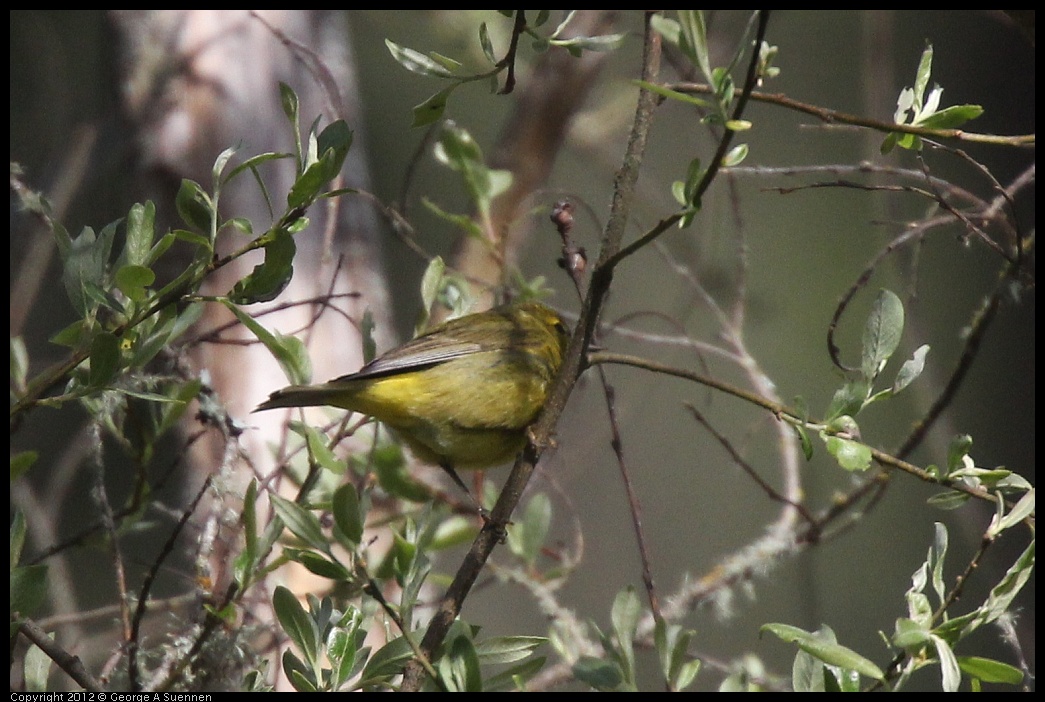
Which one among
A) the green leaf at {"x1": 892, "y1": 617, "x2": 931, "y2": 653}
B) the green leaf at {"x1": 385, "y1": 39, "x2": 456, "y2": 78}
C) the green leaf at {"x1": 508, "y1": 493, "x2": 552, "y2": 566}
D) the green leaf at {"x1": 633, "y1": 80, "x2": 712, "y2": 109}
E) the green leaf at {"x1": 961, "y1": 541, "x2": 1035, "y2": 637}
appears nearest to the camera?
the green leaf at {"x1": 633, "y1": 80, "x2": 712, "y2": 109}

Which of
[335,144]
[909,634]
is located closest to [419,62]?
[335,144]

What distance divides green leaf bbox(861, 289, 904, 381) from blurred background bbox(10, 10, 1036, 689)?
6.09 ft

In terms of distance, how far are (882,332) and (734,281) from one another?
314 centimetres

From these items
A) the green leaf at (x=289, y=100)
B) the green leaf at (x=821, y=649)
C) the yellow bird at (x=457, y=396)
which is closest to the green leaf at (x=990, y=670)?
the green leaf at (x=821, y=649)

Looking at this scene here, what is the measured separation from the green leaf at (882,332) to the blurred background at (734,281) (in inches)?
73.1

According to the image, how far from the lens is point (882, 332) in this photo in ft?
5.03

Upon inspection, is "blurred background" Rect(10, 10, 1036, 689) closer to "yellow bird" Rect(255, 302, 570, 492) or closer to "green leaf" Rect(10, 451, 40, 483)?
"yellow bird" Rect(255, 302, 570, 492)

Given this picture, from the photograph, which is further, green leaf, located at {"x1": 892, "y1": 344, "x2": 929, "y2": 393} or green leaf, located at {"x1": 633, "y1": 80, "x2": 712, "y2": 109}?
green leaf, located at {"x1": 892, "y1": 344, "x2": 929, "y2": 393}

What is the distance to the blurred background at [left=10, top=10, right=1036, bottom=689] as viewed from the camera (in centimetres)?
446

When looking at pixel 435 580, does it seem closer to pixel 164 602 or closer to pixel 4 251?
pixel 164 602

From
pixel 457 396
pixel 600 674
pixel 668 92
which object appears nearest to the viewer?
pixel 668 92

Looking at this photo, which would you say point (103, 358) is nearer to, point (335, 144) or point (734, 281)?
point (335, 144)

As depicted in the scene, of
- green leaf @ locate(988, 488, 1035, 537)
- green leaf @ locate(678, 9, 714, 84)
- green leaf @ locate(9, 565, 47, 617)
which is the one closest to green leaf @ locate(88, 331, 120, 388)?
green leaf @ locate(9, 565, 47, 617)

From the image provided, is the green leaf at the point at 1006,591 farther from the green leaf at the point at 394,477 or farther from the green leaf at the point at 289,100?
the green leaf at the point at 394,477
